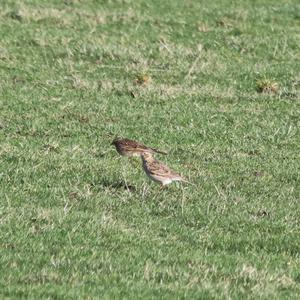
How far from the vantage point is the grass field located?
9.72 m

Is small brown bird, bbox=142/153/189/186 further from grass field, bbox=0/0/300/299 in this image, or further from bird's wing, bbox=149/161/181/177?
grass field, bbox=0/0/300/299

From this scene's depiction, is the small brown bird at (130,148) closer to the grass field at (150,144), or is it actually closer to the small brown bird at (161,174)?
the grass field at (150,144)

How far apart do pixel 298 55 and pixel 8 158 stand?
11.8 metres

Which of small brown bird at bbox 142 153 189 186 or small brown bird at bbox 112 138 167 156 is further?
small brown bird at bbox 112 138 167 156

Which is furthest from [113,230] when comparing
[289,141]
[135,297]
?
[289,141]

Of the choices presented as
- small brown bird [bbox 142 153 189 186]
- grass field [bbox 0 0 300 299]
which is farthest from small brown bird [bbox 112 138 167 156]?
small brown bird [bbox 142 153 189 186]

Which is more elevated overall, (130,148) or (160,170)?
(160,170)

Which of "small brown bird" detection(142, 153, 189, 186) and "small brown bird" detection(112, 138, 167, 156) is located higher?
"small brown bird" detection(142, 153, 189, 186)

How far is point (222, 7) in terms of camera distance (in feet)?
93.9

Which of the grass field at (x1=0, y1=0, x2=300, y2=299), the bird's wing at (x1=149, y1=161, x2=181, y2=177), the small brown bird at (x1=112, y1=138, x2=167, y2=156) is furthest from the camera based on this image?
the small brown bird at (x1=112, y1=138, x2=167, y2=156)

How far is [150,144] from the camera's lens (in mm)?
15984

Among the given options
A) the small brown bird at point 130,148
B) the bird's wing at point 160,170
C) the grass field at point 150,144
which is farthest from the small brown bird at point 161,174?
the small brown bird at point 130,148

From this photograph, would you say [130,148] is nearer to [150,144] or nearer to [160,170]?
[150,144]

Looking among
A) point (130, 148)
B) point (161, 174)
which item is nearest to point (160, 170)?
point (161, 174)
